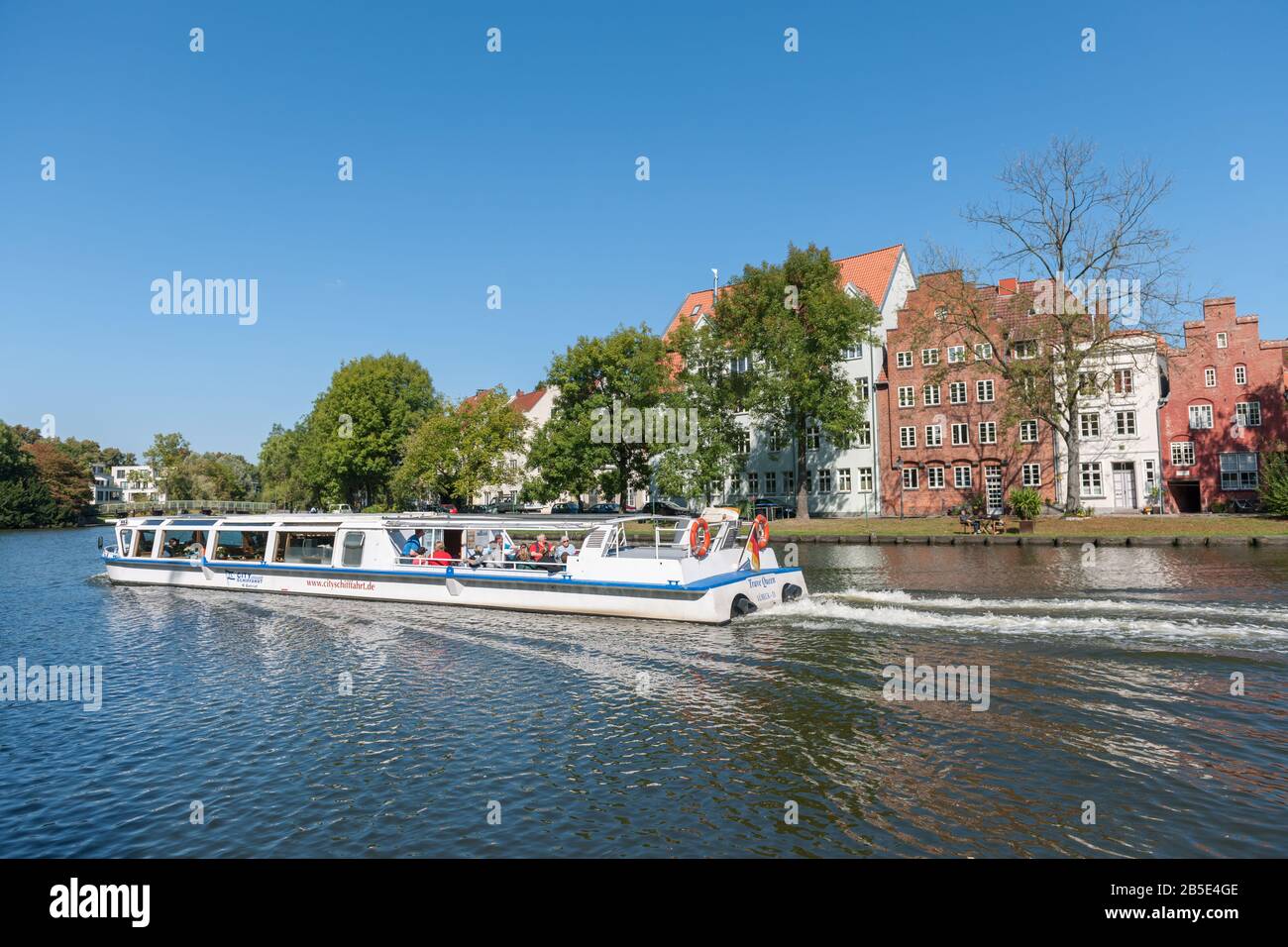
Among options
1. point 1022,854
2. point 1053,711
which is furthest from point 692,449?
point 1022,854

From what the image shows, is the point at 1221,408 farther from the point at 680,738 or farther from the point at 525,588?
the point at 680,738

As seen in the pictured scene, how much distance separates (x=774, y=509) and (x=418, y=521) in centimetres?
3983

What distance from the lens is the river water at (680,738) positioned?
955cm

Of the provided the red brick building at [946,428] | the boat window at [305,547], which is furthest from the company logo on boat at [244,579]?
the red brick building at [946,428]

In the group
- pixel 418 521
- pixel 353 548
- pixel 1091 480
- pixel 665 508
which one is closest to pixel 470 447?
pixel 665 508

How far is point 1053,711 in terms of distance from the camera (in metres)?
13.1

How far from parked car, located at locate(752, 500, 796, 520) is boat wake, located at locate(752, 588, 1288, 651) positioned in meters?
38.8

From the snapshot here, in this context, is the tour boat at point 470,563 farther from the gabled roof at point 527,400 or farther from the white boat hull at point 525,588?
the gabled roof at point 527,400

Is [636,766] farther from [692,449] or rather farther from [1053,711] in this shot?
[692,449]

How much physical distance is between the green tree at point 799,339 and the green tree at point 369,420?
41.5 metres

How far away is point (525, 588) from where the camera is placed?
81.8ft

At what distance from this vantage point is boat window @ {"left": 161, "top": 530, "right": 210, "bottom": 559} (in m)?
34.7

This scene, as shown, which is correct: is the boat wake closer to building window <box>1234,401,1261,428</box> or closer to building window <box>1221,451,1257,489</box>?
building window <box>1221,451,1257,489</box>
